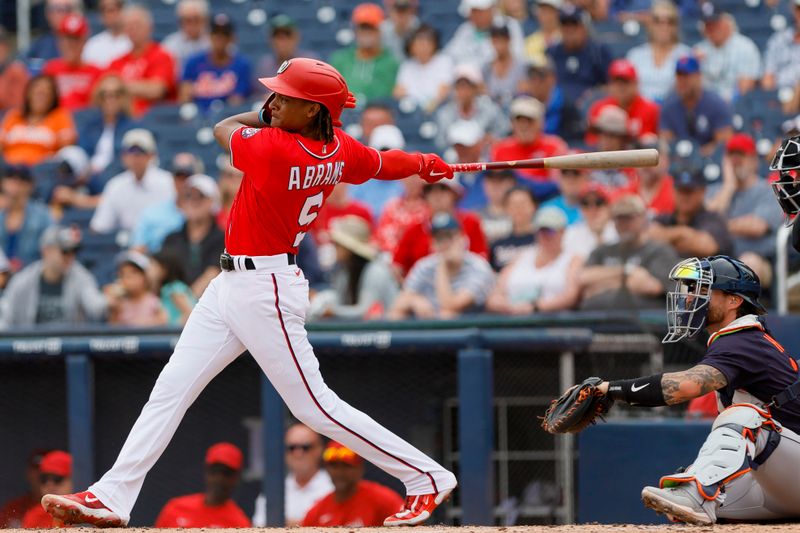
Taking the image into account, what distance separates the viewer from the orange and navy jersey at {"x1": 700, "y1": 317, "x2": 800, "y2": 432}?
4.18 metres

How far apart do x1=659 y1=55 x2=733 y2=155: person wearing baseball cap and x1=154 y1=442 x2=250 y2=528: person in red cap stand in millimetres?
3656

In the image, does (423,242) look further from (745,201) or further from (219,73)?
(219,73)

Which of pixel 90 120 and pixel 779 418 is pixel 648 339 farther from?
pixel 90 120

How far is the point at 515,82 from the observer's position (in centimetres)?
916

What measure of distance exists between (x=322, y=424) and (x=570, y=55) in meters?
5.32

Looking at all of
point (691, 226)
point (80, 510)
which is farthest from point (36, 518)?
point (691, 226)

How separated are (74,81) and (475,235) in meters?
4.36

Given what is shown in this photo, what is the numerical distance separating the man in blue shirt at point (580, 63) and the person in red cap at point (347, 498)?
3.83 meters

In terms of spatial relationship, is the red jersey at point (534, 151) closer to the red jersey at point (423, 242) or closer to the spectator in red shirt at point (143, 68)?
the red jersey at point (423, 242)

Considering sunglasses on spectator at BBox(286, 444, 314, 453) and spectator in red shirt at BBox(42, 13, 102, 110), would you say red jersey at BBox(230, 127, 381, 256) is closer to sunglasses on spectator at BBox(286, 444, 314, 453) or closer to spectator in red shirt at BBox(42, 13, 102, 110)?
sunglasses on spectator at BBox(286, 444, 314, 453)

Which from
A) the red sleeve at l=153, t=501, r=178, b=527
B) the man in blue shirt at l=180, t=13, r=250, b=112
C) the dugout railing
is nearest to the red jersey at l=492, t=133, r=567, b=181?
the dugout railing

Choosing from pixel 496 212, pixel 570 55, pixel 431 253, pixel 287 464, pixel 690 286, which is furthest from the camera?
pixel 570 55

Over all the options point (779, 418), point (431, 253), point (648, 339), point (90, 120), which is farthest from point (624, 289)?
point (90, 120)

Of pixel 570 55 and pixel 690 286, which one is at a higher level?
pixel 570 55
